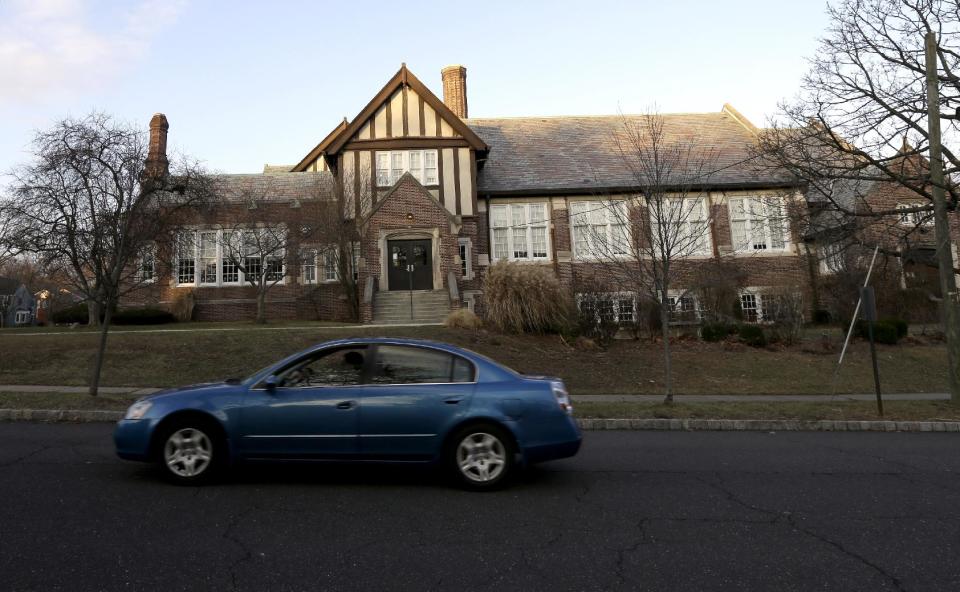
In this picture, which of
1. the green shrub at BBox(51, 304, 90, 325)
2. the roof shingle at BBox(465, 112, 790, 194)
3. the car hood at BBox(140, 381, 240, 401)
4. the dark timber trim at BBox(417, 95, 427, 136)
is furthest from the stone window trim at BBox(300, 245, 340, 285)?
the car hood at BBox(140, 381, 240, 401)

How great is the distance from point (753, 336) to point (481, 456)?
14813 mm

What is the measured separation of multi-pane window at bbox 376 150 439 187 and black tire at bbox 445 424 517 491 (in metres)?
21.3

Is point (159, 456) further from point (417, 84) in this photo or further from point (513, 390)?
point (417, 84)

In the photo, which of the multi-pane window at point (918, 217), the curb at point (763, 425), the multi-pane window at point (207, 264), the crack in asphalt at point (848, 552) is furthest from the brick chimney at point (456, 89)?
the crack in asphalt at point (848, 552)

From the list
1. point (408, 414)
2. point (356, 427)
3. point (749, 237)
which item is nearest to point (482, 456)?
point (408, 414)

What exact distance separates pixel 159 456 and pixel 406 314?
16.6 metres

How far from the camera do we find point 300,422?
5.57 meters

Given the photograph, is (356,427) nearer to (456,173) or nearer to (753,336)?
(753,336)

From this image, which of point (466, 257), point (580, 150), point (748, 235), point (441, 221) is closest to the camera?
point (441, 221)

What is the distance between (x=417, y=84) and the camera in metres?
26.0

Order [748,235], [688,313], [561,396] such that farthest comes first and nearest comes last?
[748,235] < [688,313] < [561,396]

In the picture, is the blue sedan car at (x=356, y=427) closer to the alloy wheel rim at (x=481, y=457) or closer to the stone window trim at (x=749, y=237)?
the alloy wheel rim at (x=481, y=457)

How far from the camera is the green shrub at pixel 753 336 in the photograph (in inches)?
704

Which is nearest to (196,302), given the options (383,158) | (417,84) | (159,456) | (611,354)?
(383,158)
